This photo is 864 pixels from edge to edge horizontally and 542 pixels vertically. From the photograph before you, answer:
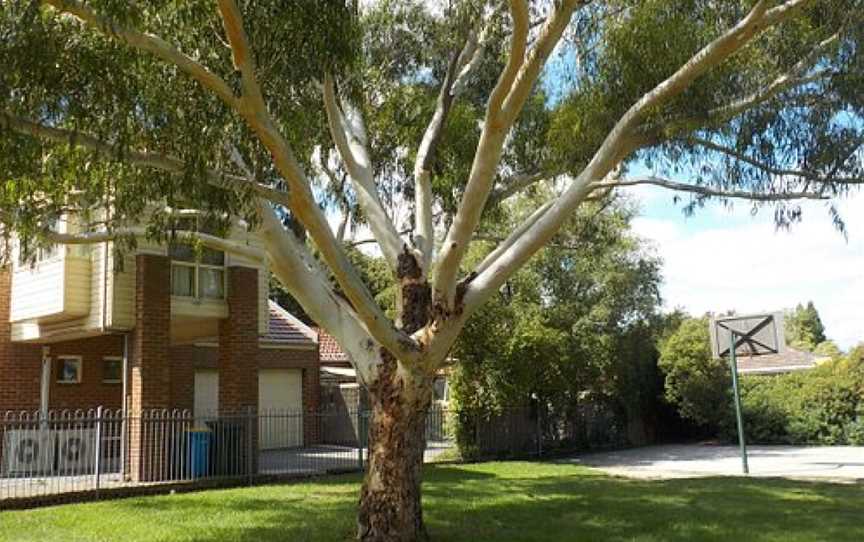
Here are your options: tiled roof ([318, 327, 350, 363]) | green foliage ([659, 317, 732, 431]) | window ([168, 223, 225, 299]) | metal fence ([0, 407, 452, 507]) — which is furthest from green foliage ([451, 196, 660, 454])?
tiled roof ([318, 327, 350, 363])

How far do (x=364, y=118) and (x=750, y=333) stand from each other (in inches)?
374

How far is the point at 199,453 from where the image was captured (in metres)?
16.3

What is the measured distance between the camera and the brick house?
16484 millimetres

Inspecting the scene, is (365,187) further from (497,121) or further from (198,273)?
(198,273)

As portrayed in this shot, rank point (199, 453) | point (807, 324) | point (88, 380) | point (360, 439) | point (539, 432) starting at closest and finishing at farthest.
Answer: point (199, 453), point (360, 439), point (88, 380), point (539, 432), point (807, 324)

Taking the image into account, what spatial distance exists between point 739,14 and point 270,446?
17717 millimetres

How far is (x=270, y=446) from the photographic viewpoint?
24297mm

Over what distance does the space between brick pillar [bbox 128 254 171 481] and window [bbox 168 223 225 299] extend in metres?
0.70

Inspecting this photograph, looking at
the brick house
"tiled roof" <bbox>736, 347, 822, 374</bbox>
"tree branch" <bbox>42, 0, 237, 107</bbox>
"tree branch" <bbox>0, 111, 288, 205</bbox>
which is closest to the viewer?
"tree branch" <bbox>42, 0, 237, 107</bbox>

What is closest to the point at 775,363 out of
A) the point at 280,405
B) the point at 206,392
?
the point at 280,405

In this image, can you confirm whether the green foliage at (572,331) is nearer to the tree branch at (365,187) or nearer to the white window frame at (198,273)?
Answer: the white window frame at (198,273)

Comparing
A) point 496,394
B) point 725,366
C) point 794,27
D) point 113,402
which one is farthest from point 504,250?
point 725,366

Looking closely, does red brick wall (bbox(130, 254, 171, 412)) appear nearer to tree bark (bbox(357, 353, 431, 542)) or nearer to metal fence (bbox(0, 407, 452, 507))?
metal fence (bbox(0, 407, 452, 507))

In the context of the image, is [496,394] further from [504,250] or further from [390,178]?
[504,250]
